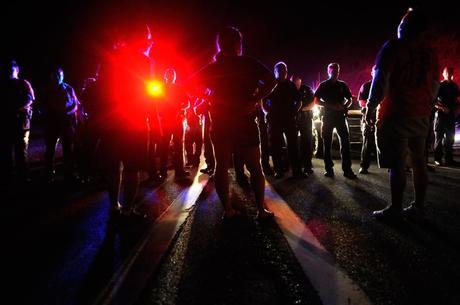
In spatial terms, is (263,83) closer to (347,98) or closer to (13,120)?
(347,98)

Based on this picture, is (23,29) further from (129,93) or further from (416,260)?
(416,260)

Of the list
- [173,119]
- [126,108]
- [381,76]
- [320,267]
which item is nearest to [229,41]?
[126,108]

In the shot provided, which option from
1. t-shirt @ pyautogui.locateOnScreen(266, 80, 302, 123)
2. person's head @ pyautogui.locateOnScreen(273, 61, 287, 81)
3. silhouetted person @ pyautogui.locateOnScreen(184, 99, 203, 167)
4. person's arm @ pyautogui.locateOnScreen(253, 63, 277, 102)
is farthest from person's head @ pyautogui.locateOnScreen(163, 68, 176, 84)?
person's arm @ pyautogui.locateOnScreen(253, 63, 277, 102)

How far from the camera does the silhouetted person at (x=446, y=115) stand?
7.88 meters

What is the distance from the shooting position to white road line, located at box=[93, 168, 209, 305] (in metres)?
1.96

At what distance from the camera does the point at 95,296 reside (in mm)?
1975

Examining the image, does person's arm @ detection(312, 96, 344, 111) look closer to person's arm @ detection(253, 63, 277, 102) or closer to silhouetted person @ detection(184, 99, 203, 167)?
silhouetted person @ detection(184, 99, 203, 167)

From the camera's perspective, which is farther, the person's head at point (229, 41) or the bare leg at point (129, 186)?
the bare leg at point (129, 186)

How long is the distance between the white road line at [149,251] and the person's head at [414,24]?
311cm

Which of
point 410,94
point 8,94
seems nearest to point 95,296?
point 410,94

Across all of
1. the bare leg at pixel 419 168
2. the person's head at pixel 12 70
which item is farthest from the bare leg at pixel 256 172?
the person's head at pixel 12 70

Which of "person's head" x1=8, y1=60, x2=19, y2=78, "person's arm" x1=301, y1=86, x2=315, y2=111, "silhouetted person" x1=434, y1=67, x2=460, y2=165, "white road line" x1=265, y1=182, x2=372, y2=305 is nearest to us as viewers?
"white road line" x1=265, y1=182, x2=372, y2=305

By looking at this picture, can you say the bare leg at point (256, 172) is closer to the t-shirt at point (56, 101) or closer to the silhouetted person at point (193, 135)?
the t-shirt at point (56, 101)

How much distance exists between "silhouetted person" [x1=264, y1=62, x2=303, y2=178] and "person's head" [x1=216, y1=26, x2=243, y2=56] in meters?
3.05
